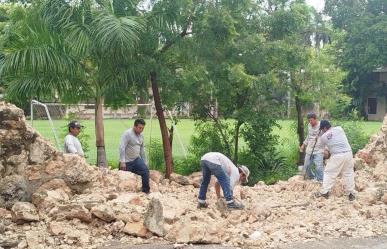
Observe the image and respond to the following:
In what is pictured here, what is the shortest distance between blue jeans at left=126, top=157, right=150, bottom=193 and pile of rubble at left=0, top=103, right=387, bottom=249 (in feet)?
0.76

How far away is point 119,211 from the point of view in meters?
7.16

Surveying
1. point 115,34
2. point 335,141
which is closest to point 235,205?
point 335,141

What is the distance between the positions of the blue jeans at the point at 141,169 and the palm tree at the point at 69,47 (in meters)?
2.26

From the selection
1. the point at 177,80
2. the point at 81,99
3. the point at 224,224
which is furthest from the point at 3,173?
the point at 177,80

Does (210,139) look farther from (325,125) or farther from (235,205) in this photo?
(235,205)

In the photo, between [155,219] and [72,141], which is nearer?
[155,219]

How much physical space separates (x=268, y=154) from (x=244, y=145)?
2.69ft

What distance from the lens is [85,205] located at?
23.7 feet

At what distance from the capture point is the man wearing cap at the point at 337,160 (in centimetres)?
909

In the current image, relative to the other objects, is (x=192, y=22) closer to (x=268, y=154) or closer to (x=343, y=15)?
(x=268, y=154)

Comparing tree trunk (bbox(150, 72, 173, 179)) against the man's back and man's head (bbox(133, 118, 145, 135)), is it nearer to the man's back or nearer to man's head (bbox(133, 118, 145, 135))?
man's head (bbox(133, 118, 145, 135))

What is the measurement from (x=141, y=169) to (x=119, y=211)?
1.92m

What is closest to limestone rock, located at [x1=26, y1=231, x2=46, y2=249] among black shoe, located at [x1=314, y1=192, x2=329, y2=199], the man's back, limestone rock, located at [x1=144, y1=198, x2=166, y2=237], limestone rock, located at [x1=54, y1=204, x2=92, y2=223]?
limestone rock, located at [x1=54, y1=204, x2=92, y2=223]

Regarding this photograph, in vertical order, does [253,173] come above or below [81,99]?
below
